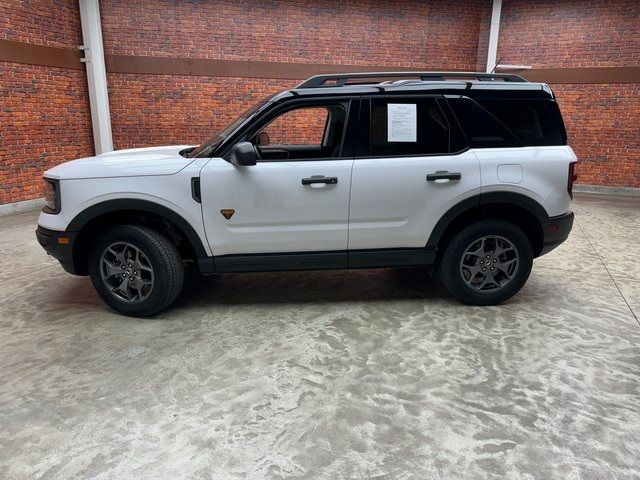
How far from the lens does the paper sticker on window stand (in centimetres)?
375

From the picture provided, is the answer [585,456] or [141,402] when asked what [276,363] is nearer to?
[141,402]

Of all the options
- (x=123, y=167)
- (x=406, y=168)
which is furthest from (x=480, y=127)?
(x=123, y=167)

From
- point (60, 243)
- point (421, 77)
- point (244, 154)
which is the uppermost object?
point (421, 77)

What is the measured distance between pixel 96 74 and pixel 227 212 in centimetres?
770

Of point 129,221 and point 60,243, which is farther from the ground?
point 129,221

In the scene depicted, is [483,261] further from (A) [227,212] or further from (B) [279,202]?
(A) [227,212]

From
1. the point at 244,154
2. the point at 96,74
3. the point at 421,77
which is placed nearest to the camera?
the point at 244,154

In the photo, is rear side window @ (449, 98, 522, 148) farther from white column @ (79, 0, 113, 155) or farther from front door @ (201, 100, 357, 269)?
white column @ (79, 0, 113, 155)

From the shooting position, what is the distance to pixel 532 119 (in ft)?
12.7

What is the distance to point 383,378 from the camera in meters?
2.96

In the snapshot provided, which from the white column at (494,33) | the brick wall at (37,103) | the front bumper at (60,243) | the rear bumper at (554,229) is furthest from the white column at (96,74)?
the rear bumper at (554,229)

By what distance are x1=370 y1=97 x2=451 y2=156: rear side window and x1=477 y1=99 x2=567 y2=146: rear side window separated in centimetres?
47

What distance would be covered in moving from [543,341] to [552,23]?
9.28 m

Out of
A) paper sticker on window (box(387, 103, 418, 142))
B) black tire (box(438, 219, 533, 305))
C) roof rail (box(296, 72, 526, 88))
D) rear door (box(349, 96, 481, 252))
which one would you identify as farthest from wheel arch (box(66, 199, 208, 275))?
black tire (box(438, 219, 533, 305))
